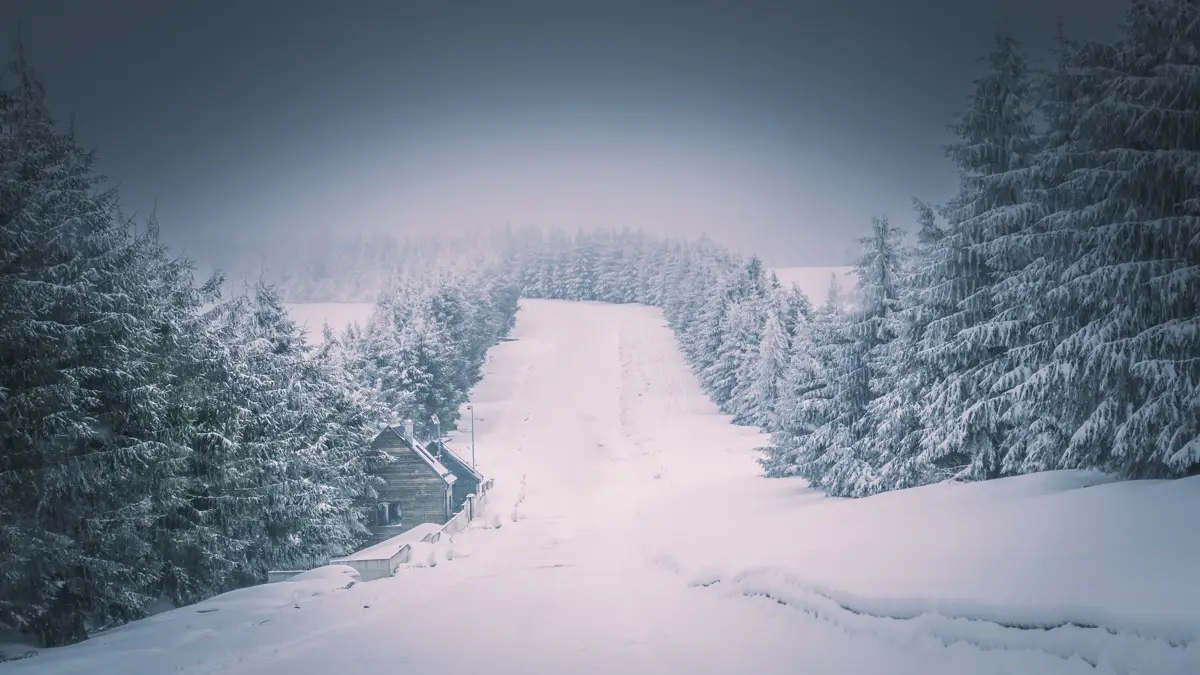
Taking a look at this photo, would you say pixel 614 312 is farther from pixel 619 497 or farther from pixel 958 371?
pixel 958 371

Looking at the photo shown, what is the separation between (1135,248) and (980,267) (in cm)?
774

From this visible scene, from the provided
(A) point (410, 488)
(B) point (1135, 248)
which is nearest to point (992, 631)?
(B) point (1135, 248)

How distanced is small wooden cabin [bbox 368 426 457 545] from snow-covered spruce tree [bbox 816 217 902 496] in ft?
76.9

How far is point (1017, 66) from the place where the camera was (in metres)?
19.1

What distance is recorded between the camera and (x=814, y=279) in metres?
177

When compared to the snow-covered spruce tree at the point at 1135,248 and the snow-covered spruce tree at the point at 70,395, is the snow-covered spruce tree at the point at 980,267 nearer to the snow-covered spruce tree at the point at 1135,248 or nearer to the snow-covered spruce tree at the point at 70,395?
the snow-covered spruce tree at the point at 1135,248

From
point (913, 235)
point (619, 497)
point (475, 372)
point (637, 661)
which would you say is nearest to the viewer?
point (637, 661)

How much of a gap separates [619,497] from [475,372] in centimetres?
3904

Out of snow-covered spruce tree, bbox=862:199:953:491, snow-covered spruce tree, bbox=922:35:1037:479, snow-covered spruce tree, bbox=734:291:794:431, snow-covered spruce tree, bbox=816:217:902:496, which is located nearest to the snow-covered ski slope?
snow-covered spruce tree, bbox=816:217:902:496

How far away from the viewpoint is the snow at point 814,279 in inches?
6275

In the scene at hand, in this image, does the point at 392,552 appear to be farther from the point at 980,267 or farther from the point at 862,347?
the point at 980,267

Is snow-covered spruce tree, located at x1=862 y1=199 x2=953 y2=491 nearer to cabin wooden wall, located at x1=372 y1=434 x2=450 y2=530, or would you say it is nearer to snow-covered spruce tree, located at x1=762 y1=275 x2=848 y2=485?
snow-covered spruce tree, located at x1=762 y1=275 x2=848 y2=485

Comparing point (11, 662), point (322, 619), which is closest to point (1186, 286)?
point (322, 619)

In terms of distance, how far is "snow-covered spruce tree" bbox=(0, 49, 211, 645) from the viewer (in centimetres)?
1309
